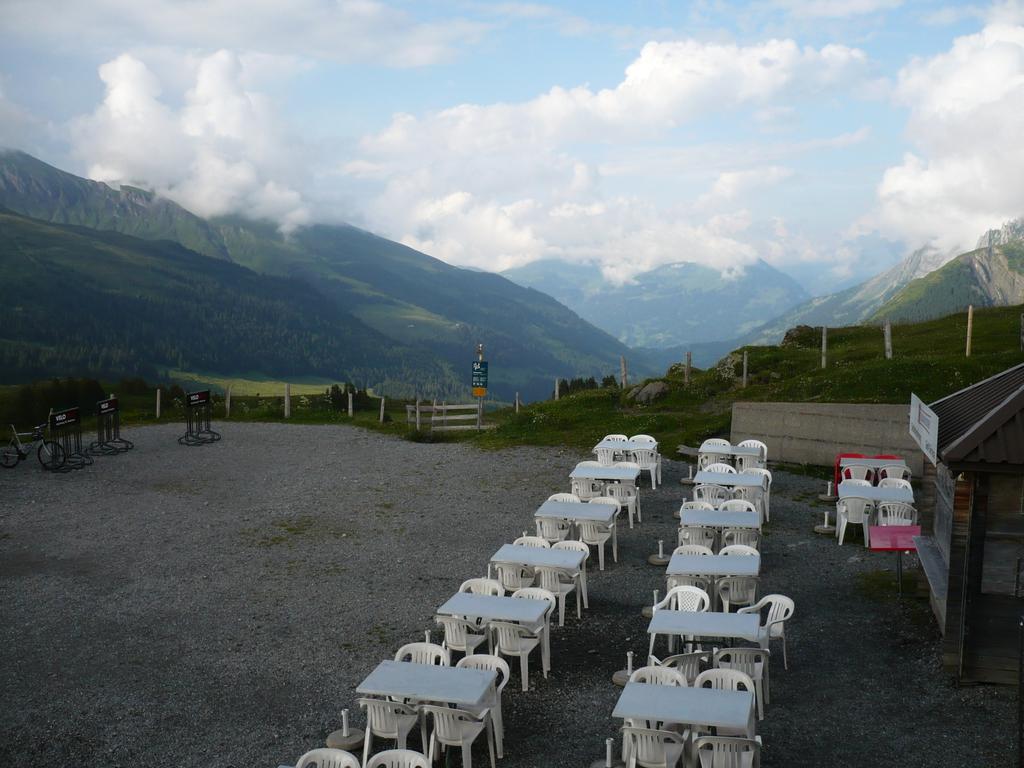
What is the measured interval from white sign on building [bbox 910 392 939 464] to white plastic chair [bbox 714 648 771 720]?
131 inches

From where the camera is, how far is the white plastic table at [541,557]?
1304 centimetres

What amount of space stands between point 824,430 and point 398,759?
17.9 metres

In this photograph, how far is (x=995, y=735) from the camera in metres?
9.30

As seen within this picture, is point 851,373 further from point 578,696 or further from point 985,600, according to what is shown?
point 578,696

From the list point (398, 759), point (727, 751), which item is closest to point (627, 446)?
point (727, 751)

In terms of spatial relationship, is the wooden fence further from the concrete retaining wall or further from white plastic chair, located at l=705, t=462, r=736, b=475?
white plastic chair, located at l=705, t=462, r=736, b=475

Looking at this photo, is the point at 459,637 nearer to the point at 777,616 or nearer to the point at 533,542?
the point at 533,542

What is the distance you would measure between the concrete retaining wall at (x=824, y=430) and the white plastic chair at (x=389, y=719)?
16.2m

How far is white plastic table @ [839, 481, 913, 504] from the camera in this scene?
16.0 m

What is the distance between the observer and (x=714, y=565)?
12500 mm

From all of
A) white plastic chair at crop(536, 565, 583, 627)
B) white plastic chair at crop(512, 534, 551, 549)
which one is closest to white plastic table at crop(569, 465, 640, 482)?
white plastic chair at crop(512, 534, 551, 549)

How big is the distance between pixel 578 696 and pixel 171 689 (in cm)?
505

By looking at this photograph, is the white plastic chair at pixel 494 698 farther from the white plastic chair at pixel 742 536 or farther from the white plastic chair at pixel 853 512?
the white plastic chair at pixel 853 512

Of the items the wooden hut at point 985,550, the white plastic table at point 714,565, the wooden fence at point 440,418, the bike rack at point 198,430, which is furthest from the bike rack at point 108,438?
the wooden hut at point 985,550
